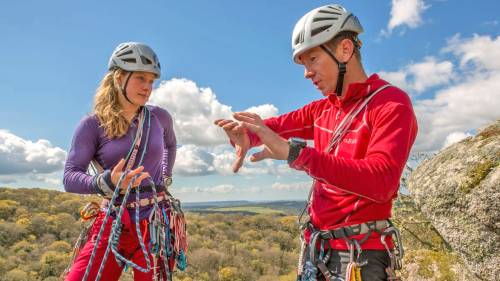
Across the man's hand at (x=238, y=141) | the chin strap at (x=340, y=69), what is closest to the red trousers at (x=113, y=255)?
the man's hand at (x=238, y=141)

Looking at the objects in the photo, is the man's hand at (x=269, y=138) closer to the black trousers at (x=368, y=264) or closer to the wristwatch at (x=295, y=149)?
the wristwatch at (x=295, y=149)

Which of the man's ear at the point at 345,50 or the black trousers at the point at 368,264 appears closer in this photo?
the black trousers at the point at 368,264

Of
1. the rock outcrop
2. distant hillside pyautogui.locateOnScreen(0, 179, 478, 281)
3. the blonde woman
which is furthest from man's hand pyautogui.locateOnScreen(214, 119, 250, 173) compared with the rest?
distant hillside pyautogui.locateOnScreen(0, 179, 478, 281)

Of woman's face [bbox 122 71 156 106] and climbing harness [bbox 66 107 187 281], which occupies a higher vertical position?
woman's face [bbox 122 71 156 106]

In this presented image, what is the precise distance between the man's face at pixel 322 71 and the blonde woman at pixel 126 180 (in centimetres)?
163

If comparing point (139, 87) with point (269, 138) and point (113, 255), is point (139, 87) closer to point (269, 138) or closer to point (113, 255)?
point (113, 255)

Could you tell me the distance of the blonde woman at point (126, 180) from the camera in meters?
3.71

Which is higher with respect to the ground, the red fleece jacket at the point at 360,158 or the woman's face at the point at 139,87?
the woman's face at the point at 139,87

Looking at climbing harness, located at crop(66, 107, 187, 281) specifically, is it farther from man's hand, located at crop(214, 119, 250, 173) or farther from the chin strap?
the chin strap

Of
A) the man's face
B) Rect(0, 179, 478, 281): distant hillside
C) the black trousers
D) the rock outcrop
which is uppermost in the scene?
the man's face

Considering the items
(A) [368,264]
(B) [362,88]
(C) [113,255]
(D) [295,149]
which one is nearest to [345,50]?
(B) [362,88]

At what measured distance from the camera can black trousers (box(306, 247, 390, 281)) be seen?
259 cm

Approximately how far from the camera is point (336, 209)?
265cm

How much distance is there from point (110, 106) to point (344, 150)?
2496mm
